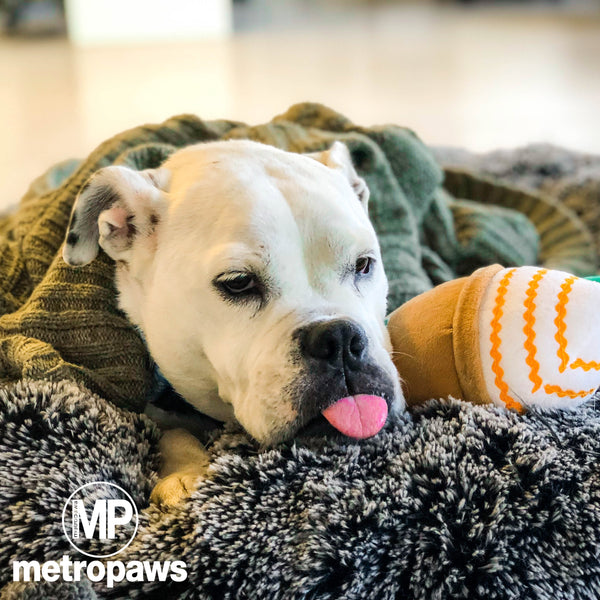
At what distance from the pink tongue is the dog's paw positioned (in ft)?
0.66

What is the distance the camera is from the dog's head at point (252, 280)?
112cm

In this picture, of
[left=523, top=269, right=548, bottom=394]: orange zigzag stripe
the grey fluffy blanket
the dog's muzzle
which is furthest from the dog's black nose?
[left=523, top=269, right=548, bottom=394]: orange zigzag stripe

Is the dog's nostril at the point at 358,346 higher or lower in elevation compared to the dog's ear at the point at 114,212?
lower

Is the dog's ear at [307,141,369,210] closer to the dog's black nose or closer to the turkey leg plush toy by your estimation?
the turkey leg plush toy

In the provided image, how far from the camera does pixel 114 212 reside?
1.33 metres

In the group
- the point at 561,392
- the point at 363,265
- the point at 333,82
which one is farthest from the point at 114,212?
the point at 333,82

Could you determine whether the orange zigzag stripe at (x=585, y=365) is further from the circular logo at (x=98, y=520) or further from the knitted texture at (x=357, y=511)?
the circular logo at (x=98, y=520)

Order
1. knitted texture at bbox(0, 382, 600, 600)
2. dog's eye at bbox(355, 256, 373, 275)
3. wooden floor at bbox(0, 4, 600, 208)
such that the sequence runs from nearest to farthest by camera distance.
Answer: knitted texture at bbox(0, 382, 600, 600)
dog's eye at bbox(355, 256, 373, 275)
wooden floor at bbox(0, 4, 600, 208)

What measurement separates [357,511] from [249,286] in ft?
1.23

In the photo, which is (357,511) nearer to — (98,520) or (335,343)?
(335,343)

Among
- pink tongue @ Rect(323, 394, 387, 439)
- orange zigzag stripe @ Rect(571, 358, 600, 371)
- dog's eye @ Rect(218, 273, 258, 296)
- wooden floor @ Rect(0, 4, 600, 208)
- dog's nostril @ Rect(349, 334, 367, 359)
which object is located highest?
dog's eye @ Rect(218, 273, 258, 296)

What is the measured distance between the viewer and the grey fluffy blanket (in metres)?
0.95

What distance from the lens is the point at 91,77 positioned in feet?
17.5
